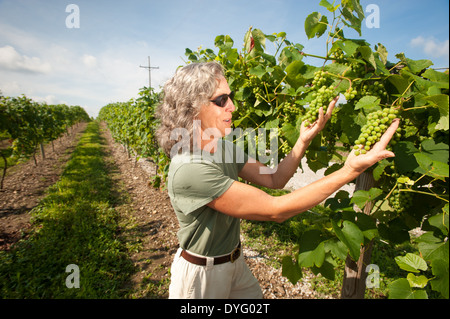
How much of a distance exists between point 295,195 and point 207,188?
0.45 metres

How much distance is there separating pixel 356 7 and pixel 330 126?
0.70 meters

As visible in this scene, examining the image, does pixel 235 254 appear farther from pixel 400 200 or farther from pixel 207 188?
pixel 400 200

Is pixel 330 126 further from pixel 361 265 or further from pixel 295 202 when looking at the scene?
pixel 361 265

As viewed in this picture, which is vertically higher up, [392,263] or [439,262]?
[439,262]

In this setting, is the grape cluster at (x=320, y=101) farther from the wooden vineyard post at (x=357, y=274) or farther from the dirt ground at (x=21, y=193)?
the dirt ground at (x=21, y=193)

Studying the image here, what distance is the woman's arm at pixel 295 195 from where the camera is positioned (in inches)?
39.6

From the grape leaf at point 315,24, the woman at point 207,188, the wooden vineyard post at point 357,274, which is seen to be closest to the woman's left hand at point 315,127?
the woman at point 207,188

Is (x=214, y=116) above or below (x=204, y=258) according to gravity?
above

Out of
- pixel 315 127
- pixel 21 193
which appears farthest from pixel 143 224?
pixel 315 127

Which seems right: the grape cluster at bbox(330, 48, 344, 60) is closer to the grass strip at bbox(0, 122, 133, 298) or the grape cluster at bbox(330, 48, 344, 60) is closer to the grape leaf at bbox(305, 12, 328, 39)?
the grape leaf at bbox(305, 12, 328, 39)

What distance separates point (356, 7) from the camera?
1.19 m

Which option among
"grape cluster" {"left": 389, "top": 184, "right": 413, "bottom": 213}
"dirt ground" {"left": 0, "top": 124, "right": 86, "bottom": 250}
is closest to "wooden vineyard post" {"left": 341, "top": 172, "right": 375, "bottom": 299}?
"grape cluster" {"left": 389, "top": 184, "right": 413, "bottom": 213}

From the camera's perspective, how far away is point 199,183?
1248 millimetres
